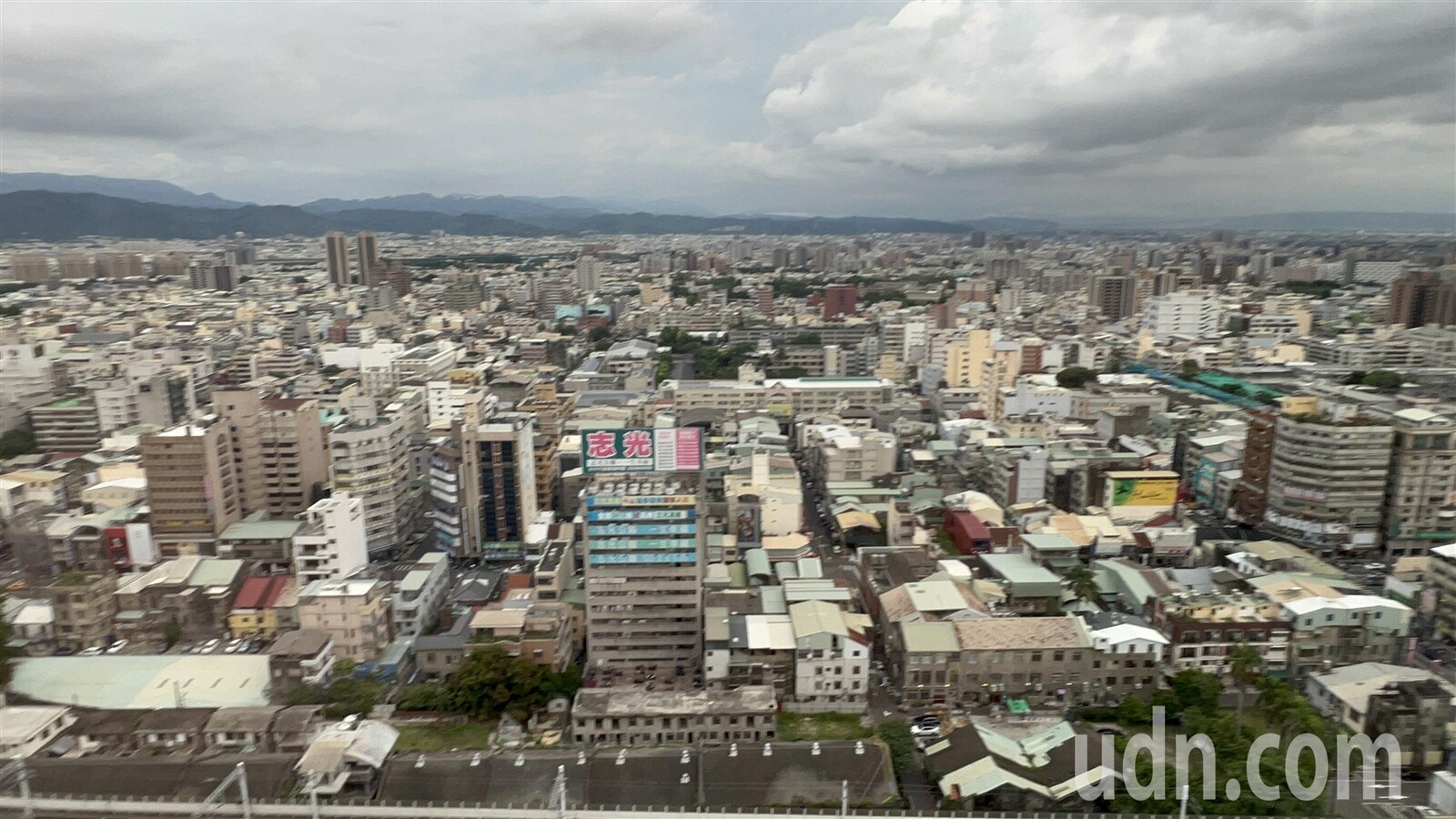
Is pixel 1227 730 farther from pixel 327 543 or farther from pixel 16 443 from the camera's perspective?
pixel 16 443

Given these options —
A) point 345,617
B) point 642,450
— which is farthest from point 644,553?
point 345,617

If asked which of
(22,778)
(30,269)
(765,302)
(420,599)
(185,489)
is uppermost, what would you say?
(30,269)

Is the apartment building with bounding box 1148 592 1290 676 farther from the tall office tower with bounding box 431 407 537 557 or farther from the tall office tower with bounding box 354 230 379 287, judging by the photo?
the tall office tower with bounding box 354 230 379 287

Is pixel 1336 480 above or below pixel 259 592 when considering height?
above

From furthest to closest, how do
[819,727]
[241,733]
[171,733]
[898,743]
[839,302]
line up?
[839,302] → [819,727] → [171,733] → [241,733] → [898,743]

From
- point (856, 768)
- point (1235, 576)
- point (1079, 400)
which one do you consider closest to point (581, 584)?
point (856, 768)

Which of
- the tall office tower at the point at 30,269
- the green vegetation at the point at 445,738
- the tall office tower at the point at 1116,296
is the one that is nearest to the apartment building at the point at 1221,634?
the green vegetation at the point at 445,738

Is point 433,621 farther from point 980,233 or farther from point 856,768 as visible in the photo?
point 980,233

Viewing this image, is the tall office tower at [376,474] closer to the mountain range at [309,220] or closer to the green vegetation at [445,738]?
the green vegetation at [445,738]
